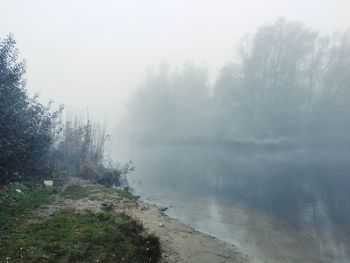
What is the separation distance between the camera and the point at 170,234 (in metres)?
13.3

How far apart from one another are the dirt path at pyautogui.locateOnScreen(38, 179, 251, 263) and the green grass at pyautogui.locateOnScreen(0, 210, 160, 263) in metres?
0.81

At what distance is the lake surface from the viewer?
13.9 metres

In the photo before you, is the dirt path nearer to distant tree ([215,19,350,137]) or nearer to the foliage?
the foliage

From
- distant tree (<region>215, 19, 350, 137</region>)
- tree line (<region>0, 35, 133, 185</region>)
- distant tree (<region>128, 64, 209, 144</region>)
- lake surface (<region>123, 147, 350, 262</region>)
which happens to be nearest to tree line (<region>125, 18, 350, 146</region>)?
distant tree (<region>215, 19, 350, 137</region>)

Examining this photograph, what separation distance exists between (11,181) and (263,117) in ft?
185

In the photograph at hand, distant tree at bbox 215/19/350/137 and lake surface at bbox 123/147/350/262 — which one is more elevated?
distant tree at bbox 215/19/350/137

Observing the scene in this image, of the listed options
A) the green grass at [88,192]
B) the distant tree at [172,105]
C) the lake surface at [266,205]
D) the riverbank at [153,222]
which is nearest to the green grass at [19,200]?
the riverbank at [153,222]

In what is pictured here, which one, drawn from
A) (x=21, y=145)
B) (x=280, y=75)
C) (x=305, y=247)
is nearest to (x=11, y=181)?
(x=21, y=145)

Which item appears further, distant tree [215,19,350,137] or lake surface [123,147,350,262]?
distant tree [215,19,350,137]

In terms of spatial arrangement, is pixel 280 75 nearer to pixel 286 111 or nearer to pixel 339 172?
pixel 286 111

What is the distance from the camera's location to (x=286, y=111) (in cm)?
6375

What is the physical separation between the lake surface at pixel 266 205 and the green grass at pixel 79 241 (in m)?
4.38

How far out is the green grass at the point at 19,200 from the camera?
11055mm

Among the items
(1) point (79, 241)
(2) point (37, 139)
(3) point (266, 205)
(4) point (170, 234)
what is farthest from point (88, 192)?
(3) point (266, 205)
